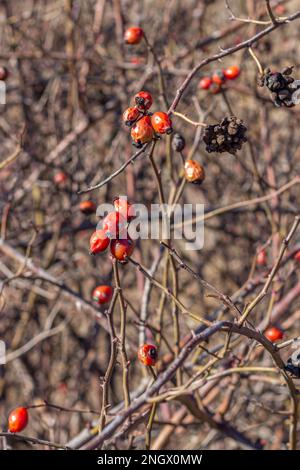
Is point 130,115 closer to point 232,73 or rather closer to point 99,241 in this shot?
point 99,241

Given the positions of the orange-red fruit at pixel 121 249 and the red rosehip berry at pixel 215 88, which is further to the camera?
the red rosehip berry at pixel 215 88

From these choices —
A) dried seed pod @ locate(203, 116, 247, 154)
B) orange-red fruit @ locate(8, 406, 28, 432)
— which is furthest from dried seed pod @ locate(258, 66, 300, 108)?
orange-red fruit @ locate(8, 406, 28, 432)

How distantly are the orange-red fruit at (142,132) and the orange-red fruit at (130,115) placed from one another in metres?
0.02

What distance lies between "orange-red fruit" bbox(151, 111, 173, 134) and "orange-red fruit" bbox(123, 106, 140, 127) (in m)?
0.04

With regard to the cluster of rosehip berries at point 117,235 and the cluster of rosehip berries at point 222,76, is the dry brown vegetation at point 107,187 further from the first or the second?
the cluster of rosehip berries at point 117,235

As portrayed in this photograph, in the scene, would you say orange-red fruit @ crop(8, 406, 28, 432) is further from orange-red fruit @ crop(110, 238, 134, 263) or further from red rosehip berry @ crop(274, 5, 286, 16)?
red rosehip berry @ crop(274, 5, 286, 16)

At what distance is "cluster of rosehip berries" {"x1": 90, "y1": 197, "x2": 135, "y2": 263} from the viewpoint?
40.3 inches

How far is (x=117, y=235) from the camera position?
103cm

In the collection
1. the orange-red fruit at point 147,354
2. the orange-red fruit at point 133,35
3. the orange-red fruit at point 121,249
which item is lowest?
the orange-red fruit at point 147,354

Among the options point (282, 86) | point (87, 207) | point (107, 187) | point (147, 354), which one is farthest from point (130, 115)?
point (107, 187)

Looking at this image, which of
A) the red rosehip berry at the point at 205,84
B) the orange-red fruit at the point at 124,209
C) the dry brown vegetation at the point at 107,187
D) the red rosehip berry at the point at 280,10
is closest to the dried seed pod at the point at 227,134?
the orange-red fruit at the point at 124,209

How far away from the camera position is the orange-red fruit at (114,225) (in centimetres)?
102
